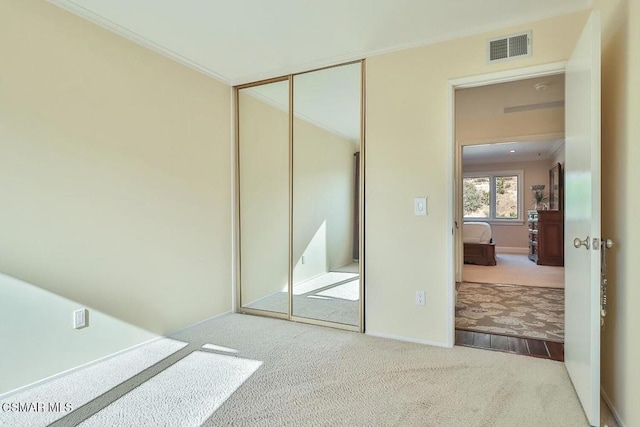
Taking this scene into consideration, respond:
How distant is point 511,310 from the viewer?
3660 millimetres

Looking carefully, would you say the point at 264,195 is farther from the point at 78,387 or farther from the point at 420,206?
the point at 78,387

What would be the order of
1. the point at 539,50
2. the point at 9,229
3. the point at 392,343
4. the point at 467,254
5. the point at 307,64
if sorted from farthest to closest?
the point at 467,254
the point at 307,64
the point at 392,343
the point at 539,50
the point at 9,229

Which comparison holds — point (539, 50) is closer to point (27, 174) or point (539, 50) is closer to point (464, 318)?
point (464, 318)

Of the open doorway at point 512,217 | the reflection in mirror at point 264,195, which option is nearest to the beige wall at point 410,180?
the open doorway at point 512,217

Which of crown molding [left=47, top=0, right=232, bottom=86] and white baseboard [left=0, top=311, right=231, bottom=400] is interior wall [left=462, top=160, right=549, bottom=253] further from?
white baseboard [left=0, top=311, right=231, bottom=400]

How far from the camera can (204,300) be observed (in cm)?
330

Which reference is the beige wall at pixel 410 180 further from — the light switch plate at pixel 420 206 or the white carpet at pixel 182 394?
the white carpet at pixel 182 394

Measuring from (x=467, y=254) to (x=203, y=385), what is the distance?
579 centimetres

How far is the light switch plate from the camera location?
2723 mm

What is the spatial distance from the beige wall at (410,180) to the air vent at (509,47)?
0.05 m

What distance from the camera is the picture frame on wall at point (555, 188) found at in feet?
21.7

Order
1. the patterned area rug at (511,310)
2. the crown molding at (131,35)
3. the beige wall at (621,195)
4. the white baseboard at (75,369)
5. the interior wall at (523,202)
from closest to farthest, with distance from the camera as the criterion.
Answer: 1. the beige wall at (621,195)
2. the white baseboard at (75,369)
3. the crown molding at (131,35)
4. the patterned area rug at (511,310)
5. the interior wall at (523,202)

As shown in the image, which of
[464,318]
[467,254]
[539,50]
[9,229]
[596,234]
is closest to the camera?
[596,234]

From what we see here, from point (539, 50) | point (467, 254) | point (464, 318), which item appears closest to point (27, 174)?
point (539, 50)
